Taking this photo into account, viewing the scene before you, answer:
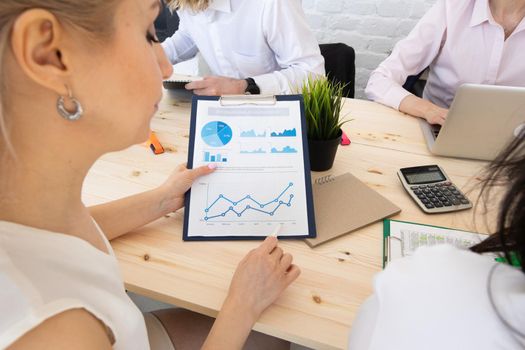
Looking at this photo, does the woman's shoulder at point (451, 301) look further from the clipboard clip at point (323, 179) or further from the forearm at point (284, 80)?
the forearm at point (284, 80)

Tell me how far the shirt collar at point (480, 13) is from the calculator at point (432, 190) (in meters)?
0.77

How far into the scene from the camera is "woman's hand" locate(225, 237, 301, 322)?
641mm

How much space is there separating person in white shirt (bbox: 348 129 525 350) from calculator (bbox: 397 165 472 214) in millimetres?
→ 394

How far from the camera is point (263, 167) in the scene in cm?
85

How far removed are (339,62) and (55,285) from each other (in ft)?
4.72

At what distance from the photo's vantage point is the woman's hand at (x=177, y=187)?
82 cm

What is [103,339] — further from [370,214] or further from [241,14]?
Result: [241,14]

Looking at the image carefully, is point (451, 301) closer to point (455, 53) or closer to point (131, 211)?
point (131, 211)

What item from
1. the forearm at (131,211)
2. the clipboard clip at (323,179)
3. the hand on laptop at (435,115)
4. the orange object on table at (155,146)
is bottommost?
the clipboard clip at (323,179)

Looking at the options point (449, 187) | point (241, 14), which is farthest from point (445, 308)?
point (241, 14)

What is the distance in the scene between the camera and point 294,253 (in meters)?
0.75

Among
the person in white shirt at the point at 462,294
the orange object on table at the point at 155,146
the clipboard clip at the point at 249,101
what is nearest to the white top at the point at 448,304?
the person in white shirt at the point at 462,294

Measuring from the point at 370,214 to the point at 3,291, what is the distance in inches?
26.3

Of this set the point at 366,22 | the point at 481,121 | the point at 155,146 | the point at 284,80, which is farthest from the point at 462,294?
the point at 366,22
